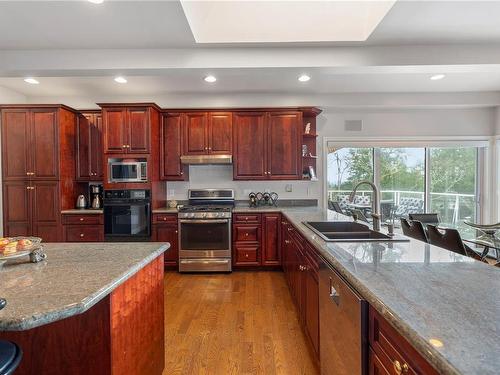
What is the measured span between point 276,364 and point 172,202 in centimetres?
305

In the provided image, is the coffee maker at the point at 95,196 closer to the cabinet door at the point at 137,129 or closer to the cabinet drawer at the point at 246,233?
the cabinet door at the point at 137,129

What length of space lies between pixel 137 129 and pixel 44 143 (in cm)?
126

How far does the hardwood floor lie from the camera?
1.97 m

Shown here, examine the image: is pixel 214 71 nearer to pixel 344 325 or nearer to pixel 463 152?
pixel 344 325

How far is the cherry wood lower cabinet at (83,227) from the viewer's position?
378 cm

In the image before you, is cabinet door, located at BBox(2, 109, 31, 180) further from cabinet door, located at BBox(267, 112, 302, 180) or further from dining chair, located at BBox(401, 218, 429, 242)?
dining chair, located at BBox(401, 218, 429, 242)

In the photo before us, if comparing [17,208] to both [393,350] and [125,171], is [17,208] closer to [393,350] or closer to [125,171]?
[125,171]

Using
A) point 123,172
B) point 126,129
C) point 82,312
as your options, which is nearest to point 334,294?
point 82,312

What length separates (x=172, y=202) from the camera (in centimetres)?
Result: 443

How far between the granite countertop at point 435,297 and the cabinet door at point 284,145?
8.56 ft

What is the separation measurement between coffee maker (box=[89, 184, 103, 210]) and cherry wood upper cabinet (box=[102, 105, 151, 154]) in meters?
0.81

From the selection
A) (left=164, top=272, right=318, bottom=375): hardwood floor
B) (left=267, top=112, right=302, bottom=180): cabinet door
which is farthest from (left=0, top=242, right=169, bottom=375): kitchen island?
(left=267, top=112, right=302, bottom=180): cabinet door

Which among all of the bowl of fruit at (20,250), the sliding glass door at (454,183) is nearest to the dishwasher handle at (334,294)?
the bowl of fruit at (20,250)

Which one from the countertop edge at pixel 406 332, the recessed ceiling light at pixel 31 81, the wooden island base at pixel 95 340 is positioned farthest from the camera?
the recessed ceiling light at pixel 31 81
